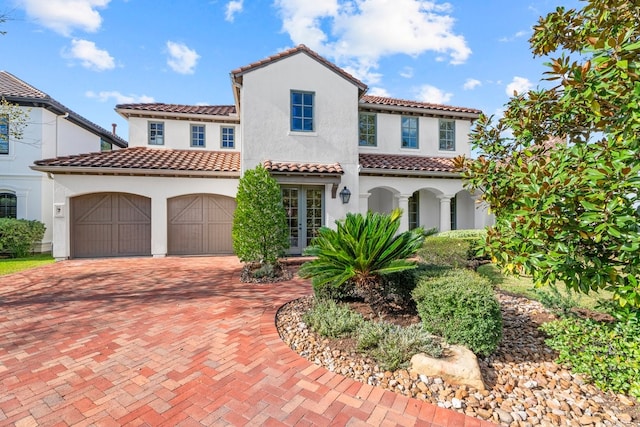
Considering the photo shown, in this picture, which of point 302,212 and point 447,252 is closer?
point 447,252

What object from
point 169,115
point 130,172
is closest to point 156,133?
point 169,115

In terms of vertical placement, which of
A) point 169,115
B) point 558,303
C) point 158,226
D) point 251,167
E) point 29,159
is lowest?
point 558,303

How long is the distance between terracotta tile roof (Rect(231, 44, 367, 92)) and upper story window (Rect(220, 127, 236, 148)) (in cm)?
501

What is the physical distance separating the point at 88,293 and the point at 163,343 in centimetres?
413

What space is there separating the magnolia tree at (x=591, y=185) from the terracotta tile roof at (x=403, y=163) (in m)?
9.26

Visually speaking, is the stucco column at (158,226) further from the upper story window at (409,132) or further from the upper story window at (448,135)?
the upper story window at (448,135)

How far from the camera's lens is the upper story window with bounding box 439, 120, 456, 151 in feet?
50.8

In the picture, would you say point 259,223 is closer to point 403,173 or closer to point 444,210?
point 403,173

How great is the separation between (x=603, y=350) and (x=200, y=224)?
1262cm

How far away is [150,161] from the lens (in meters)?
12.6

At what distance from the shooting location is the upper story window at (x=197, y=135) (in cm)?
1567

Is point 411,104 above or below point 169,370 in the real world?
above

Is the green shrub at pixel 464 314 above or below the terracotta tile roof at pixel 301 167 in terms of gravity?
below

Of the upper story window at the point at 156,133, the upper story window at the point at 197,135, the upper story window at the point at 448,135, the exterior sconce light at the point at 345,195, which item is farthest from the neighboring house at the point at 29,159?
the upper story window at the point at 448,135
